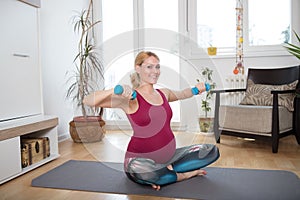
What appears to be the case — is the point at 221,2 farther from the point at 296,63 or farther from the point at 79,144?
the point at 79,144

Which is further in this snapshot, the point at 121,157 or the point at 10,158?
the point at 121,157

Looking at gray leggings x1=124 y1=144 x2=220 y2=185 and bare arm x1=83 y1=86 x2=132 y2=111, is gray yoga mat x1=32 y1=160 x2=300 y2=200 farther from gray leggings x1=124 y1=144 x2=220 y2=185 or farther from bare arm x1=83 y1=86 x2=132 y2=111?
bare arm x1=83 y1=86 x2=132 y2=111

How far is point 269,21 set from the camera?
3.82 m

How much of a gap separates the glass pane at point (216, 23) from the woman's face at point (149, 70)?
240 centimetres

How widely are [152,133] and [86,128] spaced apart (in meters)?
1.43

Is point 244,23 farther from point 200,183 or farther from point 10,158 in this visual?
point 10,158

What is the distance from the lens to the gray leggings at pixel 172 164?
1.71 metres

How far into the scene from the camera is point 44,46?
329 centimetres

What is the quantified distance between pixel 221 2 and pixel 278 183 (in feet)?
8.62

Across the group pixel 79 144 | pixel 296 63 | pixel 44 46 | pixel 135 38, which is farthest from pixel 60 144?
pixel 296 63

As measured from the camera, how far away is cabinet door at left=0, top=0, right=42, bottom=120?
7.21ft

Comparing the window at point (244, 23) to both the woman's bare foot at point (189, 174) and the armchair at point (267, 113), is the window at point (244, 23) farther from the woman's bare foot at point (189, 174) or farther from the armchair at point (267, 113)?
the woman's bare foot at point (189, 174)

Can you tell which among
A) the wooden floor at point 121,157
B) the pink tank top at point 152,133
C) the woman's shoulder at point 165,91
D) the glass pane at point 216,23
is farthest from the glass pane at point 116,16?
the pink tank top at point 152,133

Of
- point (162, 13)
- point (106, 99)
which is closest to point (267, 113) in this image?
point (162, 13)
